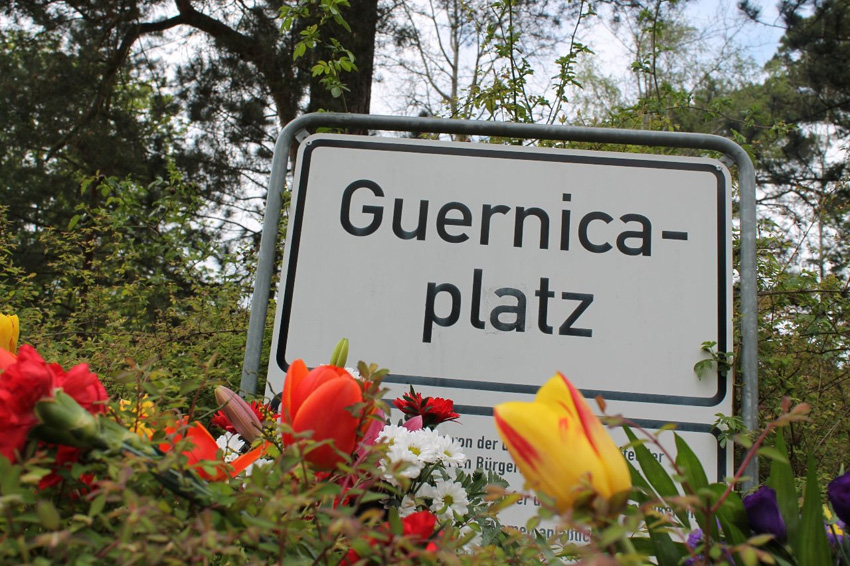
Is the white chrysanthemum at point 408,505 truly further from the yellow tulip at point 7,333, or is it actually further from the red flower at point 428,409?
the yellow tulip at point 7,333

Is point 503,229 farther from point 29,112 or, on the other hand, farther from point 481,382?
point 29,112

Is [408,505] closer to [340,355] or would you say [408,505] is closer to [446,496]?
[446,496]

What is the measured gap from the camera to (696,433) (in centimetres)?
150

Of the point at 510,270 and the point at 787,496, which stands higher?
the point at 510,270

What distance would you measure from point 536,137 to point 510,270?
1.23 feet

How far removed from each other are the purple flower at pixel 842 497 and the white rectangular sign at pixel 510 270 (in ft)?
3.18

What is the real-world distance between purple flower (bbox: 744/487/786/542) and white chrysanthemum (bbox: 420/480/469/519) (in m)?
0.29

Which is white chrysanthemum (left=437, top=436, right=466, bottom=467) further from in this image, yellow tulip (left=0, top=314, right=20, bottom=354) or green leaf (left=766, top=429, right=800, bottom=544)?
yellow tulip (left=0, top=314, right=20, bottom=354)

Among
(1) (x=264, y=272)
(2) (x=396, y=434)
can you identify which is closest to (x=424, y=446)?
(2) (x=396, y=434)

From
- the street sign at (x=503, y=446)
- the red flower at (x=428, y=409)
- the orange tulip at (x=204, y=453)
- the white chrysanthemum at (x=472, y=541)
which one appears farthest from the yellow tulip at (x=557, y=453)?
the street sign at (x=503, y=446)

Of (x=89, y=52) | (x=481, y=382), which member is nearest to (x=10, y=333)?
(x=481, y=382)

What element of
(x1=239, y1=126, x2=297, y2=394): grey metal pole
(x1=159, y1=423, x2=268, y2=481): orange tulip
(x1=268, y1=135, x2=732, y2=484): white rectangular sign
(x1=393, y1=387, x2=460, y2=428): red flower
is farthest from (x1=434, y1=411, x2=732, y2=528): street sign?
(x1=159, y1=423, x2=268, y2=481): orange tulip

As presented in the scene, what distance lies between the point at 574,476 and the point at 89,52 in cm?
727

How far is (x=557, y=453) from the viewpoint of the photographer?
17.6 inches
